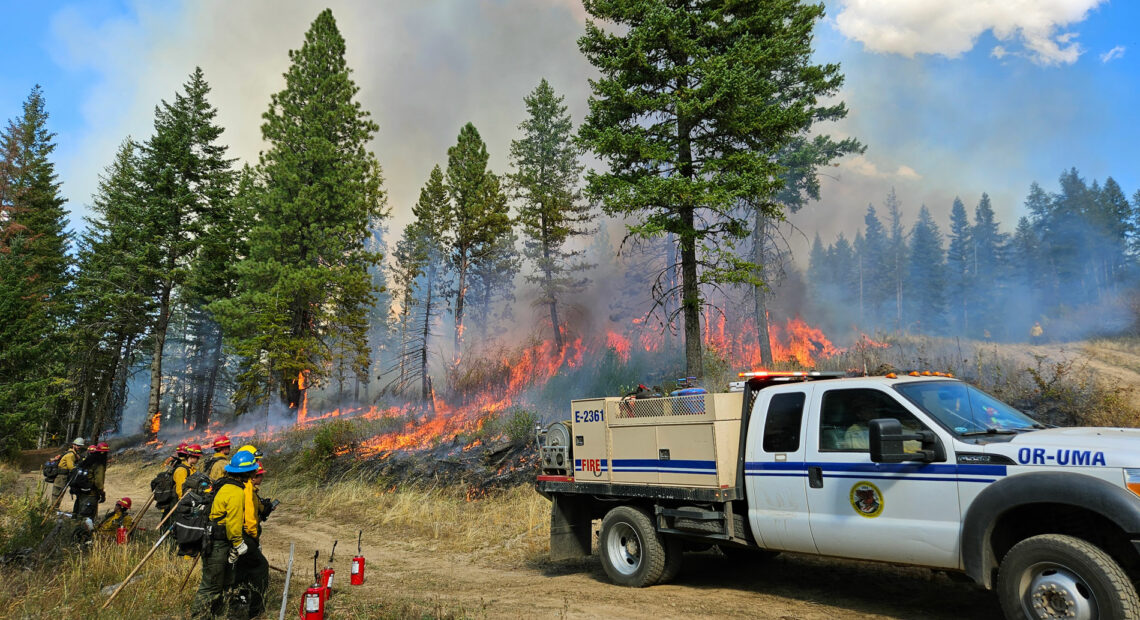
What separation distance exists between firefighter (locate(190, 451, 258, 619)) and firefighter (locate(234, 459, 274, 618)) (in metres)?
0.06

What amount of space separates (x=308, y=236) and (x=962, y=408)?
28.8m

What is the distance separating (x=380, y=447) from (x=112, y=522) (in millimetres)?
9238

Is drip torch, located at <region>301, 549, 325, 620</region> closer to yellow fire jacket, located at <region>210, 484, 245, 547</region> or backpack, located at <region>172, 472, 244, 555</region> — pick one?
yellow fire jacket, located at <region>210, 484, 245, 547</region>

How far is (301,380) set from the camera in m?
29.2

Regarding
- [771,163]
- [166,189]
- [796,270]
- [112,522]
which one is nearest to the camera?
[112,522]

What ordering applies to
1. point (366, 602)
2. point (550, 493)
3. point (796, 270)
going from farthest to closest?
point (796, 270) < point (550, 493) < point (366, 602)

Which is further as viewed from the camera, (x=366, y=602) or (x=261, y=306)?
(x=261, y=306)

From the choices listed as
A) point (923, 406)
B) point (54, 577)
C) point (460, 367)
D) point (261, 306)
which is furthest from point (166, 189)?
point (923, 406)

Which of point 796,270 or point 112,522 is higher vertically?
point 796,270

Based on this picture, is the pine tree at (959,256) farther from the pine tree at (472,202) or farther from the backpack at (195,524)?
the backpack at (195,524)

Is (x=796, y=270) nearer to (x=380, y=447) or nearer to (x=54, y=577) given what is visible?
(x=380, y=447)

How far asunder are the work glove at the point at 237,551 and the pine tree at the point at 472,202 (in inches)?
1060

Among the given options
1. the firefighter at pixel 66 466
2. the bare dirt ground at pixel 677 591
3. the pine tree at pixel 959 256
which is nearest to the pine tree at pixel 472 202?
the firefighter at pixel 66 466

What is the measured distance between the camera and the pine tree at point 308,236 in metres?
27.5
